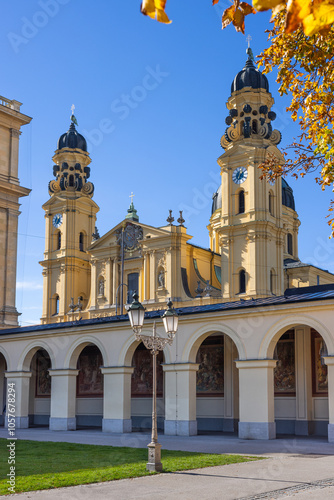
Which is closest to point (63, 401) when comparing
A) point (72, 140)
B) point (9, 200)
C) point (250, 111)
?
point (9, 200)

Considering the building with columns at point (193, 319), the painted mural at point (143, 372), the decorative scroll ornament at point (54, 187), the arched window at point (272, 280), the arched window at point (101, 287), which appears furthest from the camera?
the decorative scroll ornament at point (54, 187)

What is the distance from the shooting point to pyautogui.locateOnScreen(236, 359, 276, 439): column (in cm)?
2317

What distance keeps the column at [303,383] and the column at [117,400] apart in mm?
7486

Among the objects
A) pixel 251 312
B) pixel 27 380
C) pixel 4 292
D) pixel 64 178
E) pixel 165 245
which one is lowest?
pixel 27 380

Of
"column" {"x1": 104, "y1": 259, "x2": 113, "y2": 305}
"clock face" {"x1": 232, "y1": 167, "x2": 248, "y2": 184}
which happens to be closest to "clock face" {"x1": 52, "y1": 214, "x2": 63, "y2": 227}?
"column" {"x1": 104, "y1": 259, "x2": 113, "y2": 305}

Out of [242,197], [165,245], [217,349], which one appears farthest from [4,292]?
[242,197]

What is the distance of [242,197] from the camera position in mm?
54250

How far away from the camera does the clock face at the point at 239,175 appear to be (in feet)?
175

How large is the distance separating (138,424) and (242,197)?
27.6 m

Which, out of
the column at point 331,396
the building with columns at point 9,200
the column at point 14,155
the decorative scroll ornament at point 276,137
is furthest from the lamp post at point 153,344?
the decorative scroll ornament at point 276,137

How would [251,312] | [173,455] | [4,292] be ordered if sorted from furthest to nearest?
1. [4,292]
2. [251,312]
3. [173,455]

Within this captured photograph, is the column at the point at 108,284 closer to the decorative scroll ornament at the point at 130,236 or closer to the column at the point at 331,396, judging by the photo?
Result: the decorative scroll ornament at the point at 130,236

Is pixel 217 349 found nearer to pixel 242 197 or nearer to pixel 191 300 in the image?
pixel 191 300

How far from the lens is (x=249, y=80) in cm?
5584
